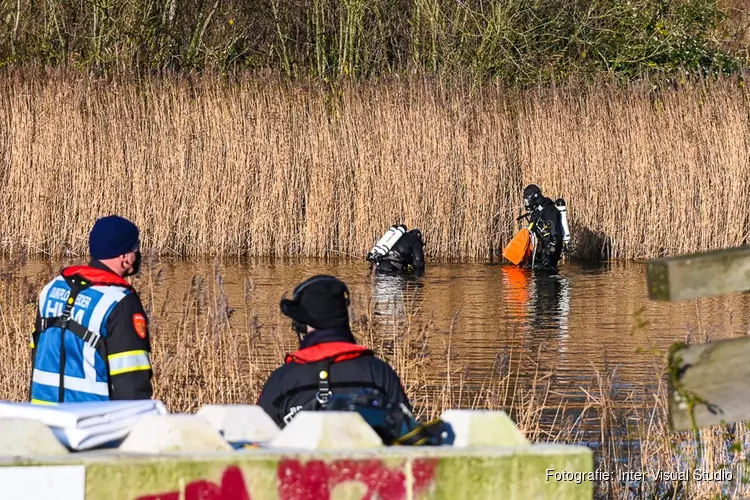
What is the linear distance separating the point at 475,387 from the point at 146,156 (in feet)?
32.9

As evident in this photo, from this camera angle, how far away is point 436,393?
8.62 meters

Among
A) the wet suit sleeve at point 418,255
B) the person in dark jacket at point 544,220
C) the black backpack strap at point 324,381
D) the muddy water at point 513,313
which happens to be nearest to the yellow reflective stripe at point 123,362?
the black backpack strap at point 324,381

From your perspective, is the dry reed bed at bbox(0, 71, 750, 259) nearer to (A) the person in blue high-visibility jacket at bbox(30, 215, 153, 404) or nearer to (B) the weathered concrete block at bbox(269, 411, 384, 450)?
(A) the person in blue high-visibility jacket at bbox(30, 215, 153, 404)

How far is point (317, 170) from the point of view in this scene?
1859cm

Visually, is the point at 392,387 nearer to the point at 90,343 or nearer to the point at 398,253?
the point at 90,343

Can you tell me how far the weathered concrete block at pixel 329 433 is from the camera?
3.17 m

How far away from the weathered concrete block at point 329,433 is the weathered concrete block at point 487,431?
23cm

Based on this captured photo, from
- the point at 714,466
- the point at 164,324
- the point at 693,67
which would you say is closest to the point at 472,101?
the point at 693,67

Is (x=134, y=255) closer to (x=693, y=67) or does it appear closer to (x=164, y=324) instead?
(x=164, y=324)

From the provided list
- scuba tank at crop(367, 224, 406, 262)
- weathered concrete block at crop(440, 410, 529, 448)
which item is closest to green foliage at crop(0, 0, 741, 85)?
scuba tank at crop(367, 224, 406, 262)

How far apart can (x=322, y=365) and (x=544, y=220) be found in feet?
41.6

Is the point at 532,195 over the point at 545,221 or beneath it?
over

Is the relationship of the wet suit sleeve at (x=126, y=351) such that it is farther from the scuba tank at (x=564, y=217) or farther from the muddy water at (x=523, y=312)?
the scuba tank at (x=564, y=217)

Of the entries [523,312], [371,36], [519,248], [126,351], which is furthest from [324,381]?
[371,36]
